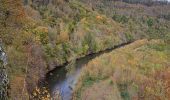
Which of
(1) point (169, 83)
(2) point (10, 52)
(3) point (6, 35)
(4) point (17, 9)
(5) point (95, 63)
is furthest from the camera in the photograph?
(5) point (95, 63)

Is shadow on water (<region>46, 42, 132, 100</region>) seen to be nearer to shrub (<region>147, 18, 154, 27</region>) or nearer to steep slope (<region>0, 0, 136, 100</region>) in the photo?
steep slope (<region>0, 0, 136, 100</region>)

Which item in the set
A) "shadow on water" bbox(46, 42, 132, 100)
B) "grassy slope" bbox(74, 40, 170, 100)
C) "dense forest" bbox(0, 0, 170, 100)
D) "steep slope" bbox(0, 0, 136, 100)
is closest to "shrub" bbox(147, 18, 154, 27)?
"steep slope" bbox(0, 0, 136, 100)

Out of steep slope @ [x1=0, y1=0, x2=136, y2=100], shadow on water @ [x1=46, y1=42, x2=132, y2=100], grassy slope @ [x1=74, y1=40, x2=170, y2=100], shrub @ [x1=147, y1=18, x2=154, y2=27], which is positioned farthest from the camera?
shrub @ [x1=147, y1=18, x2=154, y2=27]

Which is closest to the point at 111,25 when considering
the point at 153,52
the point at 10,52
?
the point at 153,52

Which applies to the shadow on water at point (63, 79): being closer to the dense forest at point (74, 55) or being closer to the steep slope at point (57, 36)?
the dense forest at point (74, 55)

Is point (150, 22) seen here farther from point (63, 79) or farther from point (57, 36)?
point (63, 79)

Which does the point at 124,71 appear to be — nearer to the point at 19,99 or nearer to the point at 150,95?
the point at 150,95

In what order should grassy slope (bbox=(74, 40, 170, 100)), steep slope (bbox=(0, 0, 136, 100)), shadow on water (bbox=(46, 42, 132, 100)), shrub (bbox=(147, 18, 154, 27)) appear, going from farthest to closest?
shrub (bbox=(147, 18, 154, 27)) < shadow on water (bbox=(46, 42, 132, 100)) < steep slope (bbox=(0, 0, 136, 100)) < grassy slope (bbox=(74, 40, 170, 100))
